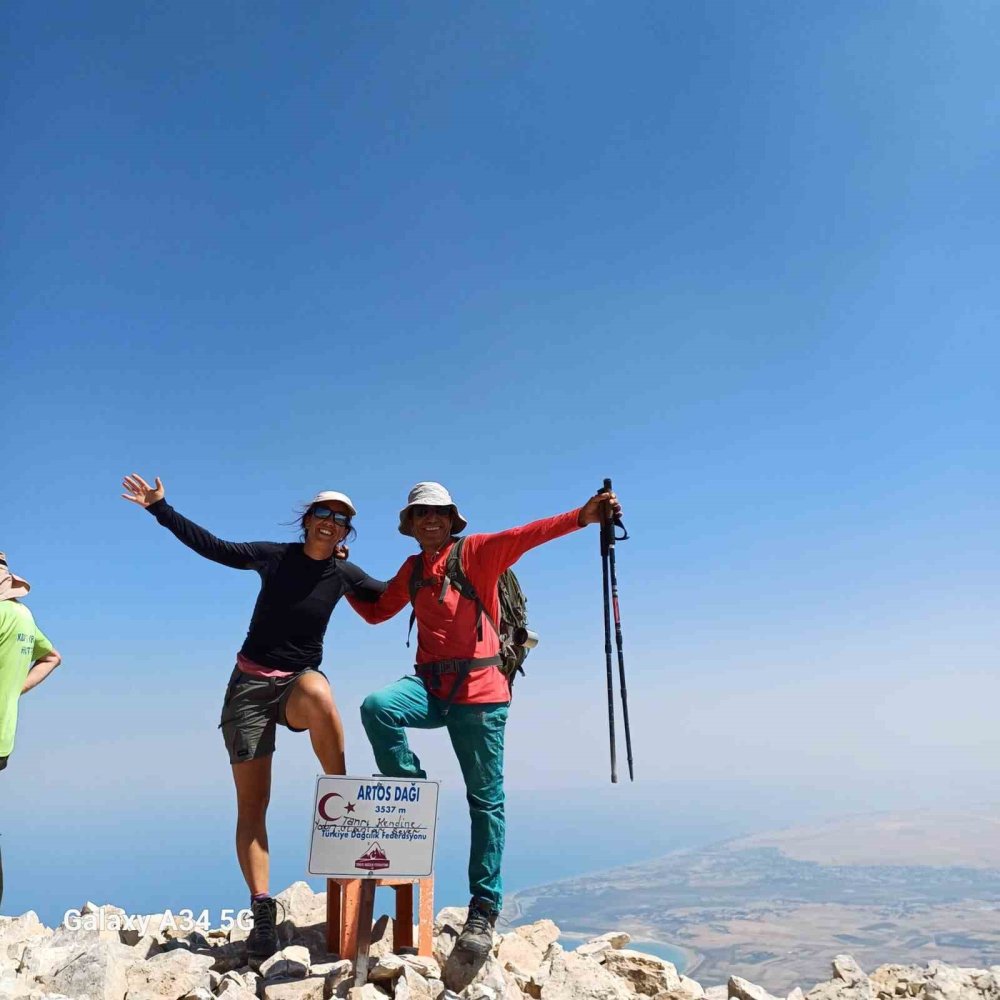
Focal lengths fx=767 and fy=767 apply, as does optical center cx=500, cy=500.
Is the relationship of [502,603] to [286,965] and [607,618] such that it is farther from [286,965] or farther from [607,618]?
[286,965]

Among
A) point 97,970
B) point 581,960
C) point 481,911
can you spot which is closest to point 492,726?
point 481,911

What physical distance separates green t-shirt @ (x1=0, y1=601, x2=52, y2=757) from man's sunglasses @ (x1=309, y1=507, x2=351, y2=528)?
258 cm

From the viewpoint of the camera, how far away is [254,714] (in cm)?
670

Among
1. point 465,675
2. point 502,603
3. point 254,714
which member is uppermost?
point 502,603

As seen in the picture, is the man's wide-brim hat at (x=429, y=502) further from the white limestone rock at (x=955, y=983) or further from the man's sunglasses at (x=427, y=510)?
the white limestone rock at (x=955, y=983)

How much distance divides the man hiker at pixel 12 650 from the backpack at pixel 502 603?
10.7 feet

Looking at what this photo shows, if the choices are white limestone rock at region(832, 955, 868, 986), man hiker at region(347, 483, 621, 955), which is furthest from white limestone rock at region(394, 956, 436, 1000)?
white limestone rock at region(832, 955, 868, 986)

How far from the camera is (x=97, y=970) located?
5199 mm

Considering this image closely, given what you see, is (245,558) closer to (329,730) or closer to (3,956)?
(329,730)

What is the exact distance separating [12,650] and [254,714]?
2.05m

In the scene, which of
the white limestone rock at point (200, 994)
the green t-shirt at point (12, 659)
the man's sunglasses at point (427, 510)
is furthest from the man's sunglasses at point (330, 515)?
the white limestone rock at point (200, 994)

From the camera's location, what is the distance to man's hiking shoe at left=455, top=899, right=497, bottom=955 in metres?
5.52

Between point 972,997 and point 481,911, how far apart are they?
152 inches

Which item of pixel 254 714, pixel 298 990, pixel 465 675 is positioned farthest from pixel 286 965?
pixel 465 675
